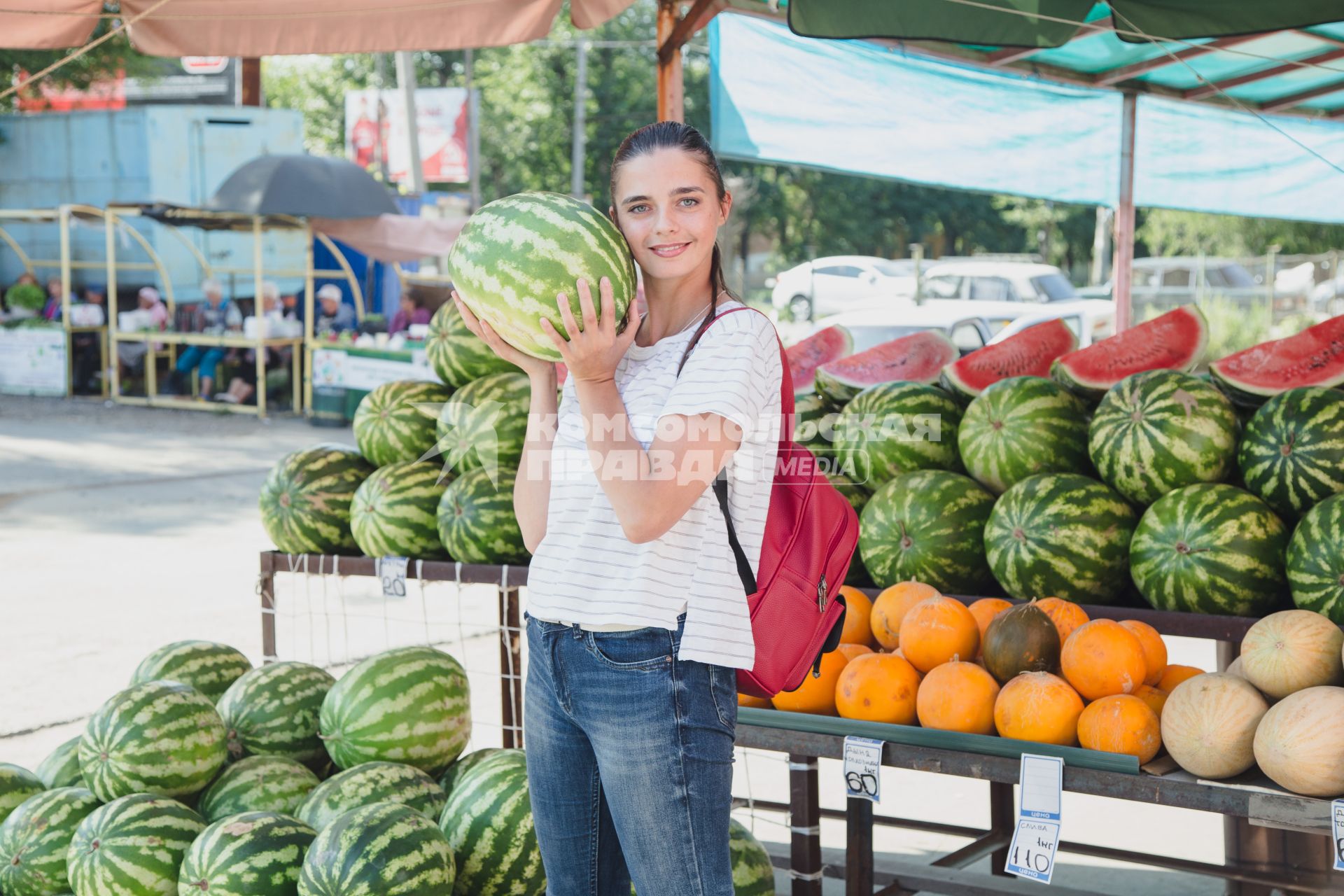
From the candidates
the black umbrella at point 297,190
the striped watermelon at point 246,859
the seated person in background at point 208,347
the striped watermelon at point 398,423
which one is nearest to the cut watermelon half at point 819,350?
the striped watermelon at point 398,423

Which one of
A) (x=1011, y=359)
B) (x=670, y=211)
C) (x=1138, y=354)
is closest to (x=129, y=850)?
(x=670, y=211)

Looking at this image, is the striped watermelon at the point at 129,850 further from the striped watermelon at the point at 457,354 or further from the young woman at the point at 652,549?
the striped watermelon at the point at 457,354

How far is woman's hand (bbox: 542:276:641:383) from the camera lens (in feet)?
6.00

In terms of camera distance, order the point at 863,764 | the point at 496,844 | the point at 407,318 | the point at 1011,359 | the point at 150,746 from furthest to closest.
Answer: the point at 407,318, the point at 1011,359, the point at 150,746, the point at 496,844, the point at 863,764

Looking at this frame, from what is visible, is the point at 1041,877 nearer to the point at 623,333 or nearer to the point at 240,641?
the point at 623,333

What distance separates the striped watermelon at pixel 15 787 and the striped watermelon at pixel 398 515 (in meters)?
1.09

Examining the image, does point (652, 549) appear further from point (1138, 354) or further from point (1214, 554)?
point (1138, 354)

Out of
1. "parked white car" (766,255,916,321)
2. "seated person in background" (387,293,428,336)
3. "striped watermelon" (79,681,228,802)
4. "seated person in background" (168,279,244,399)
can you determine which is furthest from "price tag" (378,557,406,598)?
"parked white car" (766,255,916,321)

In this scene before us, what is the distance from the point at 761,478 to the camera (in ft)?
6.51

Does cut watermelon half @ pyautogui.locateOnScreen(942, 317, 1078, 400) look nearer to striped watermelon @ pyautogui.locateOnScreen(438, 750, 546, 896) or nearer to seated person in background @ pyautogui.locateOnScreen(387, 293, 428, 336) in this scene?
striped watermelon @ pyautogui.locateOnScreen(438, 750, 546, 896)

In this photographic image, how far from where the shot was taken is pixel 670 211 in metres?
1.98

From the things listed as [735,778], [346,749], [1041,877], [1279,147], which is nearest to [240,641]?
[735,778]

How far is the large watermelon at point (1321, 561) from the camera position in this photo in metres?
2.85

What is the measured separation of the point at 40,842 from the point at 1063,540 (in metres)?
2.64
